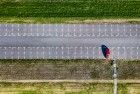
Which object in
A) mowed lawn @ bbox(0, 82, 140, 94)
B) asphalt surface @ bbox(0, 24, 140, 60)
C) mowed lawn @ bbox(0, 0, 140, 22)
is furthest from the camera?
mowed lawn @ bbox(0, 0, 140, 22)

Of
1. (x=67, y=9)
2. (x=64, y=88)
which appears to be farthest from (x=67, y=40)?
(x=64, y=88)

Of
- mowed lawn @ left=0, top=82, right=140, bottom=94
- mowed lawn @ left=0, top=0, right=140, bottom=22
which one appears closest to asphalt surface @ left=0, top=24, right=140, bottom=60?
mowed lawn @ left=0, top=0, right=140, bottom=22

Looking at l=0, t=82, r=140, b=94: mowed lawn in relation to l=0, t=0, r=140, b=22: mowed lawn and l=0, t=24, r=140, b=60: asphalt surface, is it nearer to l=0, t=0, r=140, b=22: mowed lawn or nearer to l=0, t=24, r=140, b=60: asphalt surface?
l=0, t=24, r=140, b=60: asphalt surface

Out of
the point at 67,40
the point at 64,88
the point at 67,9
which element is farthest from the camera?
the point at 67,9

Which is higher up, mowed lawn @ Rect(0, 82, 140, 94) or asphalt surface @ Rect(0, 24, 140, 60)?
asphalt surface @ Rect(0, 24, 140, 60)

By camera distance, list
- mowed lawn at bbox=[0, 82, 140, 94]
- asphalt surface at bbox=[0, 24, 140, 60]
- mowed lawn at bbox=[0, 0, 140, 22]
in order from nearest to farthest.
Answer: mowed lawn at bbox=[0, 82, 140, 94] → asphalt surface at bbox=[0, 24, 140, 60] → mowed lawn at bbox=[0, 0, 140, 22]

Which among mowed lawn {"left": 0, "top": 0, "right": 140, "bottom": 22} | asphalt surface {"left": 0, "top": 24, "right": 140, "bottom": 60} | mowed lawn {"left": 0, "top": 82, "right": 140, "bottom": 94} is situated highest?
mowed lawn {"left": 0, "top": 0, "right": 140, "bottom": 22}

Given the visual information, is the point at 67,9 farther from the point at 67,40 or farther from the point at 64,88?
the point at 64,88
